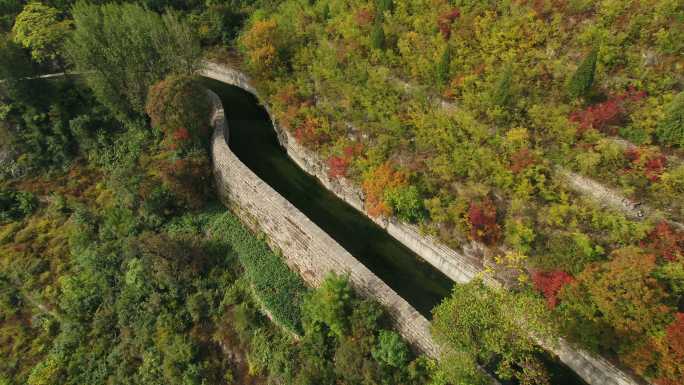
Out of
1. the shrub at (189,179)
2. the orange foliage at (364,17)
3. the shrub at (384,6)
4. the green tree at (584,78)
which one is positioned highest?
the shrub at (384,6)

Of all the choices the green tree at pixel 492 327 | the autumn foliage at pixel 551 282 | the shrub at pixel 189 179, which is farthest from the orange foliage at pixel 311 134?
the autumn foliage at pixel 551 282

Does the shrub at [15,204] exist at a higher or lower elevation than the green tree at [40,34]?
lower

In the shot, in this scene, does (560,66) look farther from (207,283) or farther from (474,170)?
(207,283)

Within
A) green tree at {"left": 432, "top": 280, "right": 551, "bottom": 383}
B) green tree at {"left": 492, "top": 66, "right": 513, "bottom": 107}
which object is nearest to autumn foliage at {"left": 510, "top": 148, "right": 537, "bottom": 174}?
green tree at {"left": 492, "top": 66, "right": 513, "bottom": 107}

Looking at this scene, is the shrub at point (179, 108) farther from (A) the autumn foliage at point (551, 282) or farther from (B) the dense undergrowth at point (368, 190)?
(A) the autumn foliage at point (551, 282)

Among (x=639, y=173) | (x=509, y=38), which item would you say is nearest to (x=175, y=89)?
(x=509, y=38)

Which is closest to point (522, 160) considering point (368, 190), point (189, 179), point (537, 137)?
point (537, 137)

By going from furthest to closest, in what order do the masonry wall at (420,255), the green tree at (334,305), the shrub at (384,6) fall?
the shrub at (384,6)
the green tree at (334,305)
the masonry wall at (420,255)
